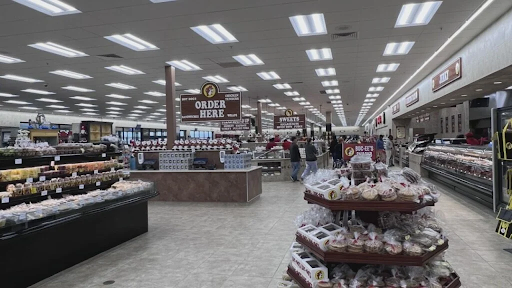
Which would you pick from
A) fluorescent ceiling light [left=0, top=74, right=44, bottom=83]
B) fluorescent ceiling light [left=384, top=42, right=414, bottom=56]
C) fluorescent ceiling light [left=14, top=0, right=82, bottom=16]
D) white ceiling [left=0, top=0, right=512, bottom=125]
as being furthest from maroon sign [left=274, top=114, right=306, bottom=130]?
fluorescent ceiling light [left=14, top=0, right=82, bottom=16]

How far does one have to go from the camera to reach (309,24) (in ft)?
24.5

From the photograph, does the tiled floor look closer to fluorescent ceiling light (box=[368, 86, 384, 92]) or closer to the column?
the column

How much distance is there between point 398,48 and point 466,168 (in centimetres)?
366

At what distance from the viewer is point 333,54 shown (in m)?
9.95

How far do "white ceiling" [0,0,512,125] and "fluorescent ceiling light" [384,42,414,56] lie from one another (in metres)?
0.24

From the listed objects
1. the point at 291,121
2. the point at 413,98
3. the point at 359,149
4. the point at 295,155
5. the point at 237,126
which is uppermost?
the point at 413,98

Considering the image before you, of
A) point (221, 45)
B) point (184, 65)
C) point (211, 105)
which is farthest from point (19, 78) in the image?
point (221, 45)

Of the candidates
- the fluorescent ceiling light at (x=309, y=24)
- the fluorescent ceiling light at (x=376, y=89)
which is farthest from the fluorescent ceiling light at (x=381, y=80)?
the fluorescent ceiling light at (x=309, y=24)

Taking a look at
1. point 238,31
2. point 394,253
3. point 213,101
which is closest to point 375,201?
point 394,253

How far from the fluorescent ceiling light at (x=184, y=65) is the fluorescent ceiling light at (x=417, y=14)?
5.97 metres

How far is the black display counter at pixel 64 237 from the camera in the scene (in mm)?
3762

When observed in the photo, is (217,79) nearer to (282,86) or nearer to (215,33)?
(282,86)

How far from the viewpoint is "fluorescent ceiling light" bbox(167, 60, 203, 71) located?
10.5 m

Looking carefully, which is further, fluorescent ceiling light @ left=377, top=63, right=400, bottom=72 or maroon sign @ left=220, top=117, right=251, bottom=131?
maroon sign @ left=220, top=117, right=251, bottom=131
